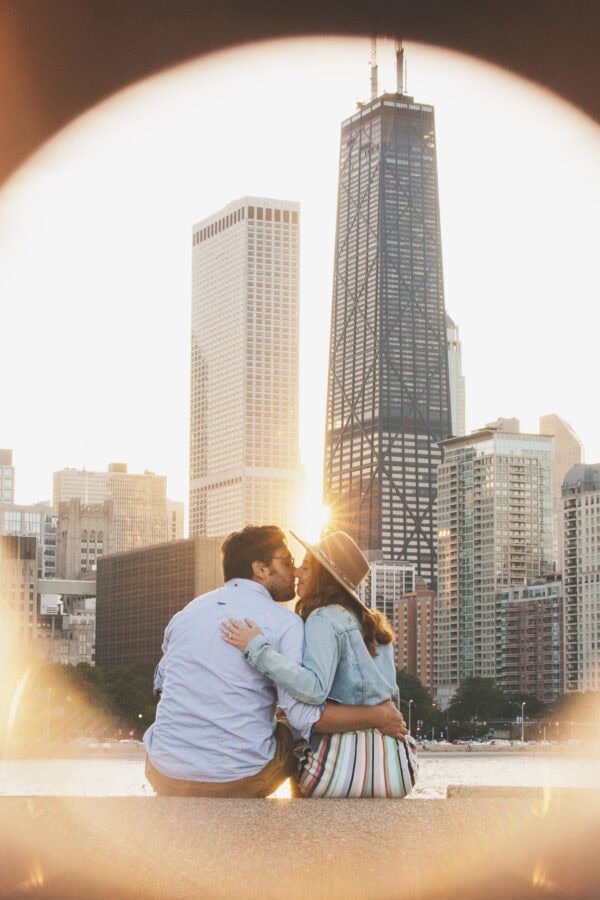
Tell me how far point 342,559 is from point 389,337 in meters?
130

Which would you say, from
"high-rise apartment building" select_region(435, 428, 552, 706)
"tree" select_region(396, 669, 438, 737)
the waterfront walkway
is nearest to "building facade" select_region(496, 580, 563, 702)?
"high-rise apartment building" select_region(435, 428, 552, 706)

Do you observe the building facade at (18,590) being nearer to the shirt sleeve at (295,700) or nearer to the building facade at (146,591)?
the building facade at (146,591)

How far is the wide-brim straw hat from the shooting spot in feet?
14.2

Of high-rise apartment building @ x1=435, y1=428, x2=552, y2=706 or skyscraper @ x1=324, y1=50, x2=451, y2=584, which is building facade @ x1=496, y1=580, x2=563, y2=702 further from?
skyscraper @ x1=324, y1=50, x2=451, y2=584

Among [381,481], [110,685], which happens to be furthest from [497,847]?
[381,481]

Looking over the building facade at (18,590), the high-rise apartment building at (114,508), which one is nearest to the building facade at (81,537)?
the high-rise apartment building at (114,508)

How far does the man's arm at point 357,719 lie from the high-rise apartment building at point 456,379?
153 metres

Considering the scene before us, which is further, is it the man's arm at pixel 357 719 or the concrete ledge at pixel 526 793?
the man's arm at pixel 357 719

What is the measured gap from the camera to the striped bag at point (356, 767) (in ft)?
13.9

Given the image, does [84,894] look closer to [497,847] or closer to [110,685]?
[497,847]

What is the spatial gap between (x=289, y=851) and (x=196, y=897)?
1.13 feet

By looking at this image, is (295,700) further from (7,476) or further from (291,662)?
(7,476)

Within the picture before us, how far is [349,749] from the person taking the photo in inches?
169

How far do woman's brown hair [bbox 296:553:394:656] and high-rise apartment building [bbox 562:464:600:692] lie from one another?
275ft
